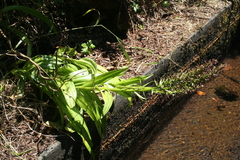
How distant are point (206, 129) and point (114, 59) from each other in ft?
4.25

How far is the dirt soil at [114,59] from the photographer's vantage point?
6.69 feet

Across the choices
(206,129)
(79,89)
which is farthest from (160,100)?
(79,89)

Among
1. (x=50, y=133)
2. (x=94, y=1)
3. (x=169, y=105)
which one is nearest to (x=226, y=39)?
(x=169, y=105)

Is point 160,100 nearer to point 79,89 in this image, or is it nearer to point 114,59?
point 114,59

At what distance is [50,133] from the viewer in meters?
2.12

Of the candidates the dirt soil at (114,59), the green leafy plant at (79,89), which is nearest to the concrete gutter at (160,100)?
the dirt soil at (114,59)

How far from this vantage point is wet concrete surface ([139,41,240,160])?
2.91 meters

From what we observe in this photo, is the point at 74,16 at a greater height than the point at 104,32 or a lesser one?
greater

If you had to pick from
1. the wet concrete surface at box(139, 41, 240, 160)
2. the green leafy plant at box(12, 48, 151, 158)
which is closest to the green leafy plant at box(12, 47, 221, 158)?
the green leafy plant at box(12, 48, 151, 158)

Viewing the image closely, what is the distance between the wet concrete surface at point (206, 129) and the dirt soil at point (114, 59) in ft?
2.64

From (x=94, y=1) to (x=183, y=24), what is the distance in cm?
147

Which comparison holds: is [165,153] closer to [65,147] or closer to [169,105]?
[169,105]

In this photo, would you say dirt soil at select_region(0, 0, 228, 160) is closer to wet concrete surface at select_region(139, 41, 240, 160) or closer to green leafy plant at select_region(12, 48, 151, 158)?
green leafy plant at select_region(12, 48, 151, 158)

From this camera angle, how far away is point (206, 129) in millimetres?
3227
